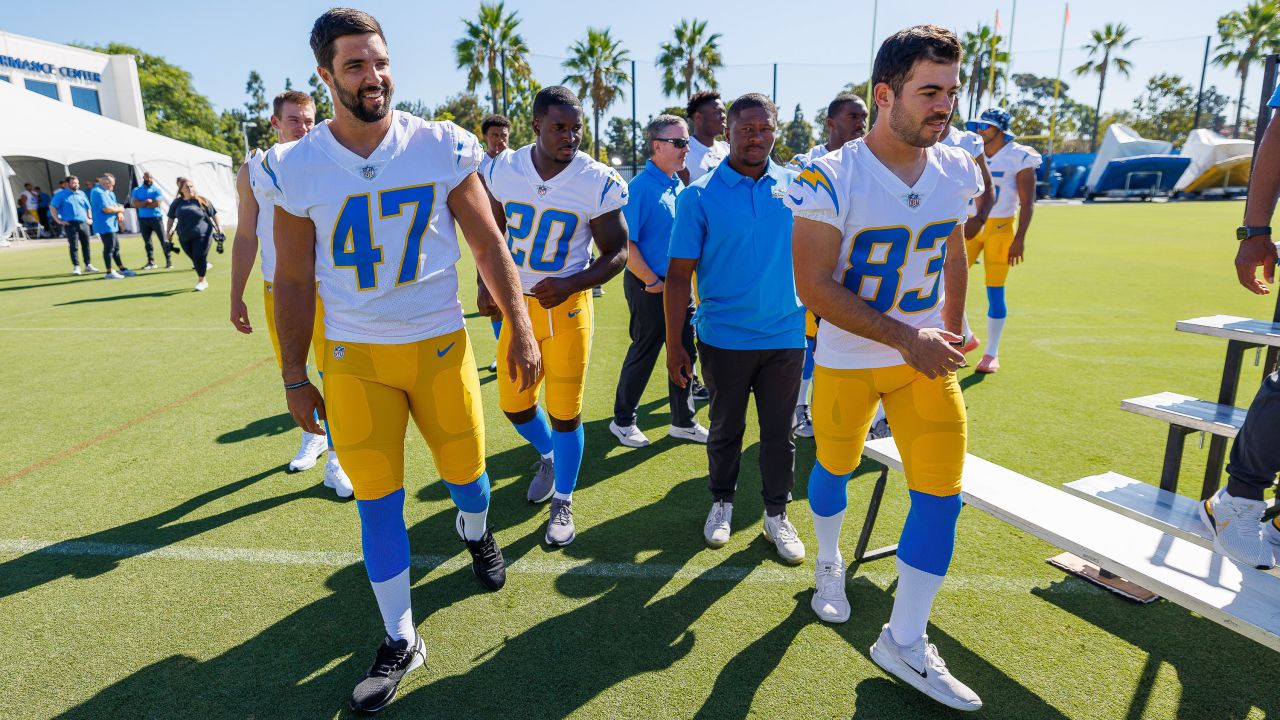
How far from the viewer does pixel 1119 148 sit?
39906 mm

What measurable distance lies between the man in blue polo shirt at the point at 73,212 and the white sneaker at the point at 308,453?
13.3 m

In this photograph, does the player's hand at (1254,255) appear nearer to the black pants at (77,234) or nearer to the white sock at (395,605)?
the white sock at (395,605)

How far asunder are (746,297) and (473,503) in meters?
1.59

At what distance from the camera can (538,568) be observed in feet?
11.6

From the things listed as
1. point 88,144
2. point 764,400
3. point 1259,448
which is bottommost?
point 764,400

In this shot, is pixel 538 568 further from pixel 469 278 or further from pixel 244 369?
pixel 469 278

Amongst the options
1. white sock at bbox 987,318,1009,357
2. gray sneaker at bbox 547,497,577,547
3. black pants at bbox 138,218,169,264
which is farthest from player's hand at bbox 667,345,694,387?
black pants at bbox 138,218,169,264

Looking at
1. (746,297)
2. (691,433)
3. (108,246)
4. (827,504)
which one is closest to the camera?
(827,504)

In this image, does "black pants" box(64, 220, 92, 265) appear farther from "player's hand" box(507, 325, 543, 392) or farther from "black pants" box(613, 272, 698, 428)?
"player's hand" box(507, 325, 543, 392)

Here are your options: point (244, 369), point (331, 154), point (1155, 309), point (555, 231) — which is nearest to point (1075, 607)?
point (555, 231)

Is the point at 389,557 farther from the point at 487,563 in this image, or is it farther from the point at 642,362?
the point at 642,362

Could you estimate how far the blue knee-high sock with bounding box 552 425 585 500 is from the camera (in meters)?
3.94

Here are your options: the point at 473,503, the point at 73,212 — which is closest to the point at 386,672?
the point at 473,503

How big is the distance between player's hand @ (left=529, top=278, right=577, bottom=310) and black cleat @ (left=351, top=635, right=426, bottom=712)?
1.64 metres
